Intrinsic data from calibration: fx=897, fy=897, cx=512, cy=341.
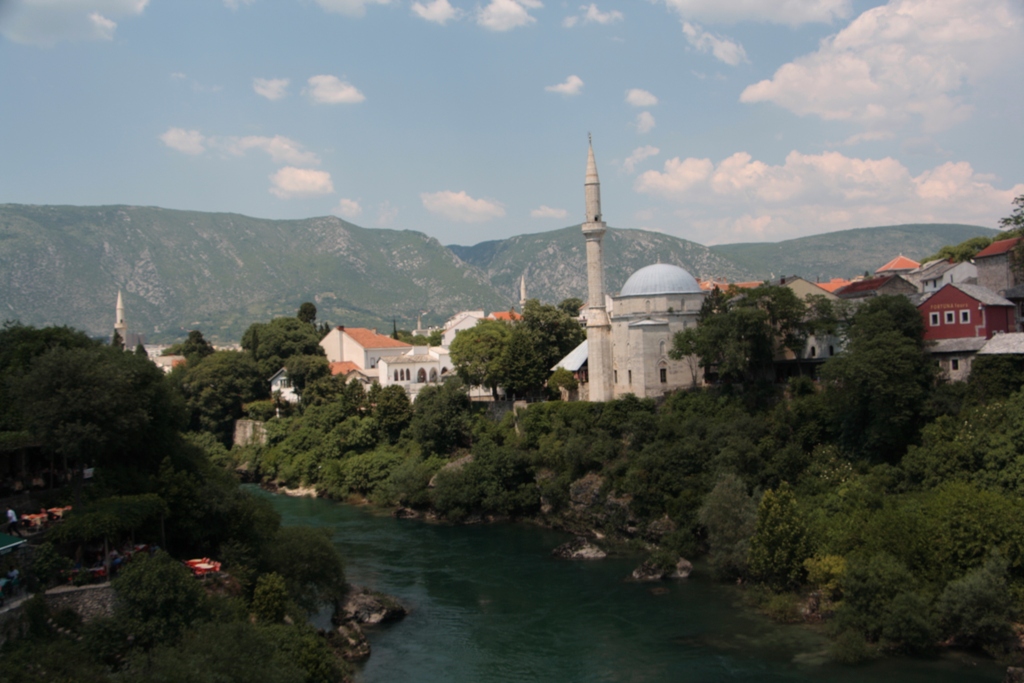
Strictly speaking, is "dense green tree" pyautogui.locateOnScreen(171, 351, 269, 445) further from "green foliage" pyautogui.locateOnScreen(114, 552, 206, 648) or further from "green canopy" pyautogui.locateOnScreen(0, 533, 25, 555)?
"green foliage" pyautogui.locateOnScreen(114, 552, 206, 648)

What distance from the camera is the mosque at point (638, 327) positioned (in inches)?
1859

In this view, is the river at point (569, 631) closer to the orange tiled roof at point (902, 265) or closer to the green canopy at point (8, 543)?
the green canopy at point (8, 543)

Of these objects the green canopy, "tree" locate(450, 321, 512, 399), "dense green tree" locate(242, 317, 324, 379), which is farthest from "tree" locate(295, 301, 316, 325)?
the green canopy

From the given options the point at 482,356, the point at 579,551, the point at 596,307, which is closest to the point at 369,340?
the point at 482,356

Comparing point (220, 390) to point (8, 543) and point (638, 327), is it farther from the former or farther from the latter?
point (8, 543)

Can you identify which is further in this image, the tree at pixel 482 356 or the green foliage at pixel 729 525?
the tree at pixel 482 356

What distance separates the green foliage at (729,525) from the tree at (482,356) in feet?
73.3

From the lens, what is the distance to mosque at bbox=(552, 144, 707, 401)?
4722cm

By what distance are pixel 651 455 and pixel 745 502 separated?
760 centimetres

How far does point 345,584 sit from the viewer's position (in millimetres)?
30391

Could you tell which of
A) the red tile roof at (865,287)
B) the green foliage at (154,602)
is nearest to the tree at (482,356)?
the red tile roof at (865,287)

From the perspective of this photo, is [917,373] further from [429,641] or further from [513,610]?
[429,641]

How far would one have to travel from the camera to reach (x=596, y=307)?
5038 cm

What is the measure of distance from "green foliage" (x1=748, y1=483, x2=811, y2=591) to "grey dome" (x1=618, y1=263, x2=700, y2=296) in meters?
19.3
